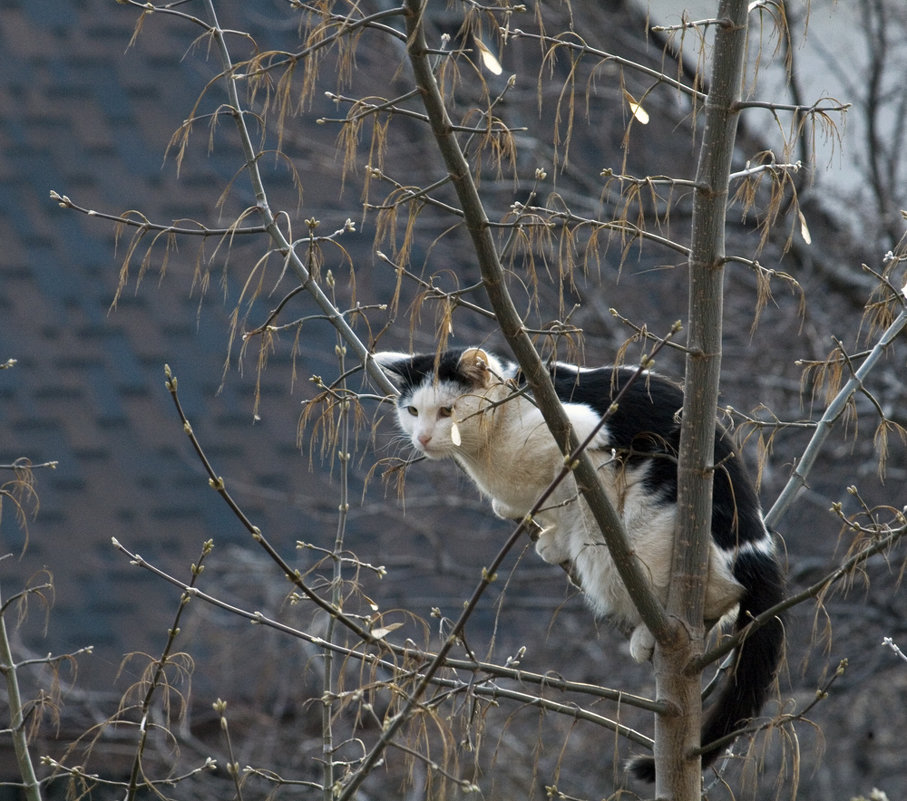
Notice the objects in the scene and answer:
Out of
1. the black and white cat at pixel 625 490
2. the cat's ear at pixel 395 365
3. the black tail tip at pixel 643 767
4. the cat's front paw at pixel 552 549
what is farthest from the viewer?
the cat's ear at pixel 395 365

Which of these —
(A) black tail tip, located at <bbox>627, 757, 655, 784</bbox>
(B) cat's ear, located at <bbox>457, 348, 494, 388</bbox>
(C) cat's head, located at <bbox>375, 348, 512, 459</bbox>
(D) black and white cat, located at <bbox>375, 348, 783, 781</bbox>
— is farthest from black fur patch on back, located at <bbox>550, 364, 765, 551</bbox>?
(A) black tail tip, located at <bbox>627, 757, 655, 784</bbox>

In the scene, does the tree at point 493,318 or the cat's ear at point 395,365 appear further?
the cat's ear at point 395,365

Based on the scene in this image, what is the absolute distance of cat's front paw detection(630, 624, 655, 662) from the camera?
2924 millimetres

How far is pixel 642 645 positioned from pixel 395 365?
1217mm

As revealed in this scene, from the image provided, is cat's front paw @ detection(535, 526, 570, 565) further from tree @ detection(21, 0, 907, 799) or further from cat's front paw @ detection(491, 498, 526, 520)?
tree @ detection(21, 0, 907, 799)

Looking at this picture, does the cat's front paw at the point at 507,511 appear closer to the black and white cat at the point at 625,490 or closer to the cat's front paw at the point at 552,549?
the black and white cat at the point at 625,490

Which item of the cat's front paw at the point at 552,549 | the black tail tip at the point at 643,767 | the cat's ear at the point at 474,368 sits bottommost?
the black tail tip at the point at 643,767

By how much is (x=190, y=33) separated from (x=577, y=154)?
265 cm

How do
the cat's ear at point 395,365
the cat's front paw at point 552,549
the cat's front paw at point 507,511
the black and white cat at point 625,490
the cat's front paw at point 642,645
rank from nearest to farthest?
the black and white cat at point 625,490 → the cat's front paw at point 642,645 → the cat's front paw at point 552,549 → the cat's front paw at point 507,511 → the cat's ear at point 395,365

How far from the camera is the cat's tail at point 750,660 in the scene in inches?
109

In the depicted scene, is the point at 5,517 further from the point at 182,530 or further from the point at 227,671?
the point at 227,671

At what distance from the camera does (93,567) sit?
22.5 feet

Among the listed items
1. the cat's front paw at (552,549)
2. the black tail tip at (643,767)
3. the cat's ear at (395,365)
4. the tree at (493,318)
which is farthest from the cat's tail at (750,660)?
the cat's ear at (395,365)

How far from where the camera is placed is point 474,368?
309cm
